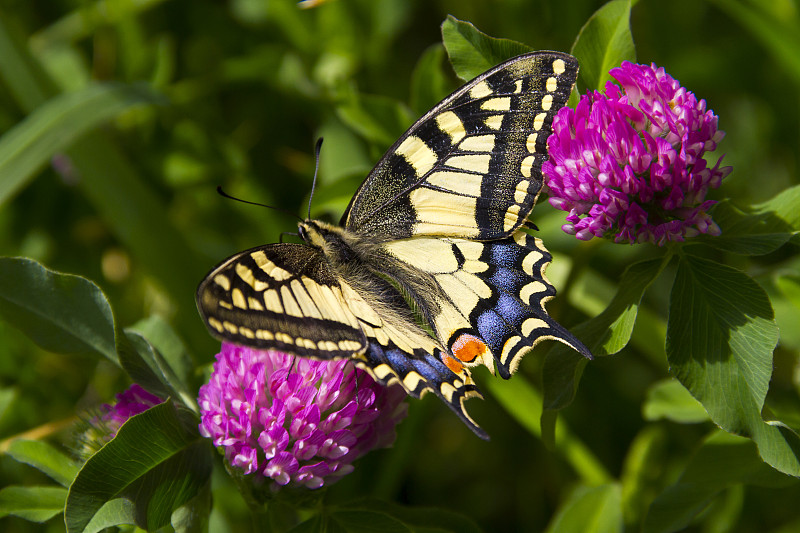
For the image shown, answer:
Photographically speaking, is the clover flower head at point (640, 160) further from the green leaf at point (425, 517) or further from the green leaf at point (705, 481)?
the green leaf at point (425, 517)

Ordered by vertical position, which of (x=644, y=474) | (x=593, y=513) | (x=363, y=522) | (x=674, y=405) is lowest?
(x=644, y=474)

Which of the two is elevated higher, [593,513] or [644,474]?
[593,513]

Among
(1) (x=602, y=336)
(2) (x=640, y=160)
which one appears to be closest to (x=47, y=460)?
(1) (x=602, y=336)

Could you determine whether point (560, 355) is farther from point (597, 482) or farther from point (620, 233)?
point (597, 482)

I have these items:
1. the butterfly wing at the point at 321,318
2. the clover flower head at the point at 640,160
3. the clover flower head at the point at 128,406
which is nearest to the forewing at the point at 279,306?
the butterfly wing at the point at 321,318

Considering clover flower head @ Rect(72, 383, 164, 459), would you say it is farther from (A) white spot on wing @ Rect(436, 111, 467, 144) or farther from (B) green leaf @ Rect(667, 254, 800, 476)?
(B) green leaf @ Rect(667, 254, 800, 476)

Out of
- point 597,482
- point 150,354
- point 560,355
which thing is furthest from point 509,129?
point 597,482

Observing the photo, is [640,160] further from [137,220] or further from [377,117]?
[137,220]
